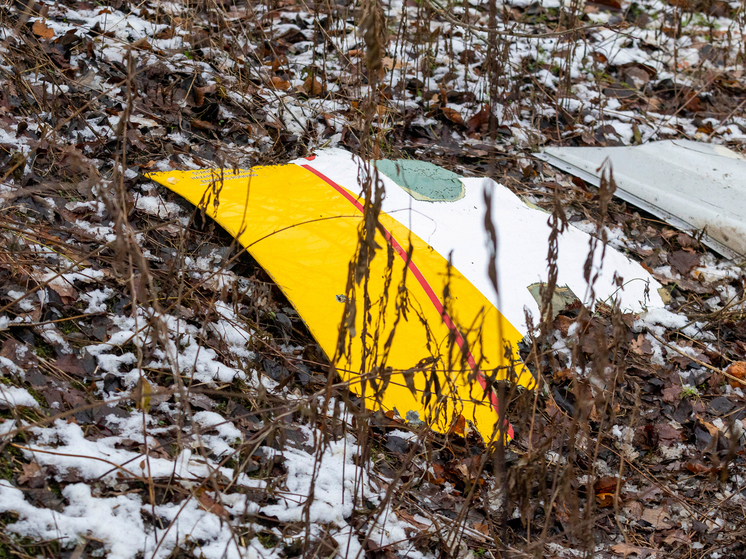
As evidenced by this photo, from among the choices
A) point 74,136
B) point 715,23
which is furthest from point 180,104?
point 715,23

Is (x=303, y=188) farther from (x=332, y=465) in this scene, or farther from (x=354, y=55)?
(x=354, y=55)

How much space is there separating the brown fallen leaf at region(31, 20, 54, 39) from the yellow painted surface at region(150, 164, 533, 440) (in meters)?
1.19

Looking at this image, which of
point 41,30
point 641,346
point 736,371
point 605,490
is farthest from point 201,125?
point 736,371

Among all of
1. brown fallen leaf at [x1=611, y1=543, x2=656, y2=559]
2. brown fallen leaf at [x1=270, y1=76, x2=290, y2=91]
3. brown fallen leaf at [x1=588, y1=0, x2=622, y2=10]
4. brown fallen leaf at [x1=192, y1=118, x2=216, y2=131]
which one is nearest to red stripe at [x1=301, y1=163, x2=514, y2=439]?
brown fallen leaf at [x1=611, y1=543, x2=656, y2=559]

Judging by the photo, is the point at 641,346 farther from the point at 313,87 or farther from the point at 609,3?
the point at 609,3

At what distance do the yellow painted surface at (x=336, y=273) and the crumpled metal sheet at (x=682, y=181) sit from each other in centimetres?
137

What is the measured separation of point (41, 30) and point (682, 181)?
135 inches

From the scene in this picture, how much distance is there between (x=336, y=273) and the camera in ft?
7.31

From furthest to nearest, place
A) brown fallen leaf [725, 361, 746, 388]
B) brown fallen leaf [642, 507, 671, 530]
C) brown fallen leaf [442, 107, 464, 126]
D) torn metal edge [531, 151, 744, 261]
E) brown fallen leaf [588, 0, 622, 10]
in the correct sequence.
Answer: brown fallen leaf [588, 0, 622, 10], brown fallen leaf [442, 107, 464, 126], torn metal edge [531, 151, 744, 261], brown fallen leaf [725, 361, 746, 388], brown fallen leaf [642, 507, 671, 530]

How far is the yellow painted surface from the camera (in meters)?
2.02

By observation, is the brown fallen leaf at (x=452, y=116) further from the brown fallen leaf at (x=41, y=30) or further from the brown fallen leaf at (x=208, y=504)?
the brown fallen leaf at (x=208, y=504)

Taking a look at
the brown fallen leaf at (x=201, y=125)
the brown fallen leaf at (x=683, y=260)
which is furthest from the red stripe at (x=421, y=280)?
the brown fallen leaf at (x=683, y=260)

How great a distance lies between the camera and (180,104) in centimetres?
306

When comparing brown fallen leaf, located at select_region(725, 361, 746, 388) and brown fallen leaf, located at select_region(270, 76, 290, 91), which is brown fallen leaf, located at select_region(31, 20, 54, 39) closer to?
brown fallen leaf, located at select_region(270, 76, 290, 91)
